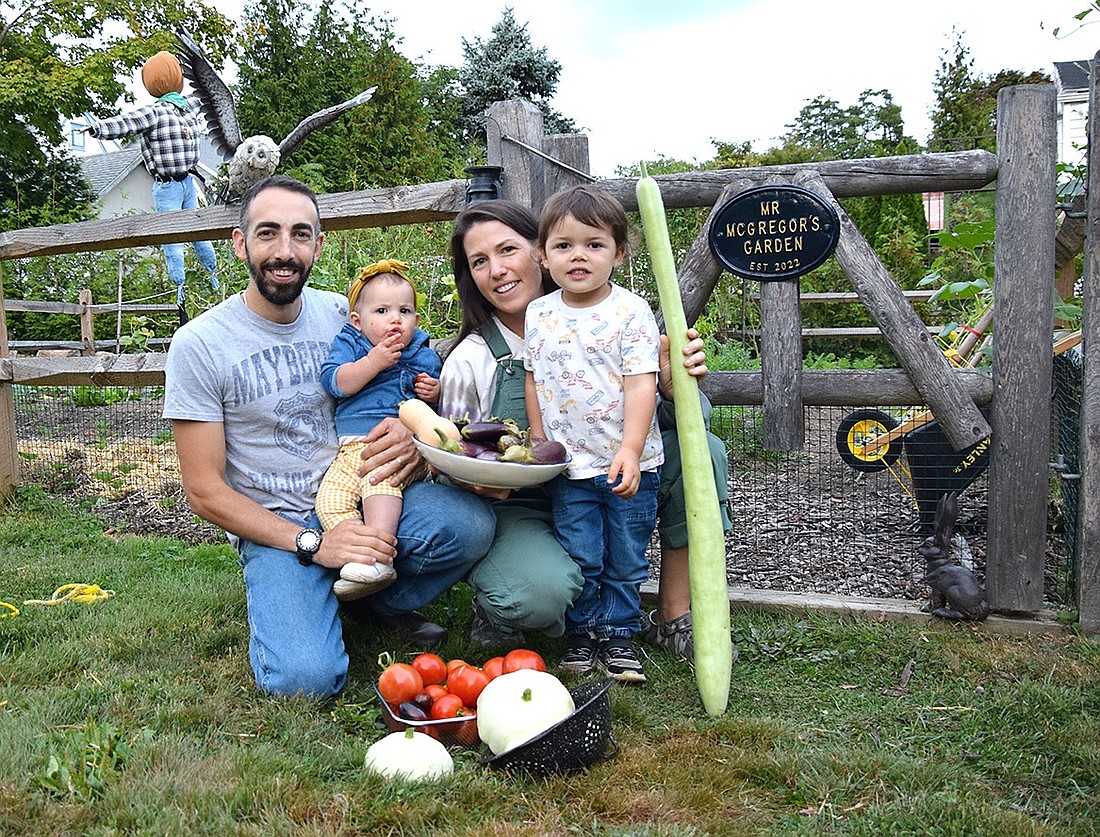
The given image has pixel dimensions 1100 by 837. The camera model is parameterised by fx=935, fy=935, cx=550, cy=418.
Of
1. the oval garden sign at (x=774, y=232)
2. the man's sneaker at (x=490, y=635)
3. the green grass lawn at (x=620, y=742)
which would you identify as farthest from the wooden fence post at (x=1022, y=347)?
the man's sneaker at (x=490, y=635)

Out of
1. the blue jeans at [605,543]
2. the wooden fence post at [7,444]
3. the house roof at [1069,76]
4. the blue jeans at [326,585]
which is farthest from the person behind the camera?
the house roof at [1069,76]

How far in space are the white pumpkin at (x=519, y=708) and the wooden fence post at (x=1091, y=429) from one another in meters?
2.05

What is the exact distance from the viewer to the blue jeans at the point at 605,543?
3.02m

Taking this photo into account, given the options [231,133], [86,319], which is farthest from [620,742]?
[86,319]

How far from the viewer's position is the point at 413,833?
203cm

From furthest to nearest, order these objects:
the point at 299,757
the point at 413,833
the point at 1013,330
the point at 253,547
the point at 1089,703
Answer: the point at 1013,330
the point at 253,547
the point at 1089,703
the point at 299,757
the point at 413,833

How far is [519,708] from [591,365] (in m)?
1.09

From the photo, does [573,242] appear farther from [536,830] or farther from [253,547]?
[536,830]

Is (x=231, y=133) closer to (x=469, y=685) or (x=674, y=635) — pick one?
(x=674, y=635)

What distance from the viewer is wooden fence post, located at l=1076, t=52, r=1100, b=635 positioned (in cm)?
324

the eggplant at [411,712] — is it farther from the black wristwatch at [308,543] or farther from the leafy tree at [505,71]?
the leafy tree at [505,71]

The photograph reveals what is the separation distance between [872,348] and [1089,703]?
12.9 meters

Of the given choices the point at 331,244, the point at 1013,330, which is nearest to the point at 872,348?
the point at 331,244

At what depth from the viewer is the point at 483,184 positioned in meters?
3.70
